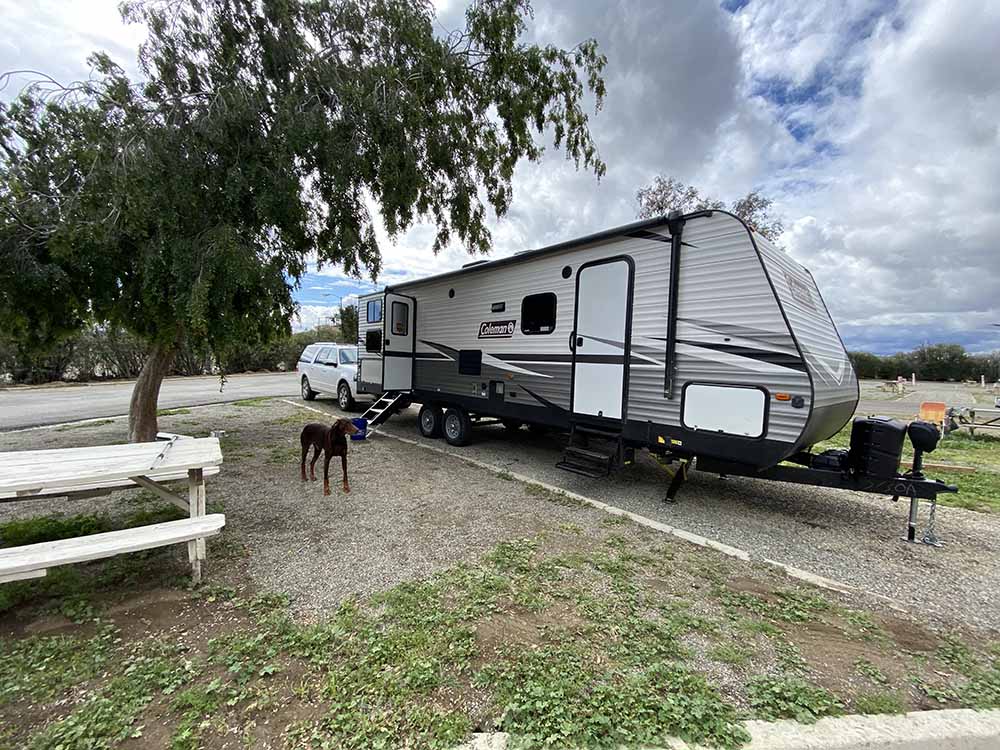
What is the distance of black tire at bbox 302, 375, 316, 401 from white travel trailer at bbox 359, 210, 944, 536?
7507 mm

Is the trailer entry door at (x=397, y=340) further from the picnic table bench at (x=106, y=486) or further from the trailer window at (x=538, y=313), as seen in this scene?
the picnic table bench at (x=106, y=486)

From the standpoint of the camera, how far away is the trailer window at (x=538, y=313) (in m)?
5.92

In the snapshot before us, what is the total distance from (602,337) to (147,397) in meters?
6.46

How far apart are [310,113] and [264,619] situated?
5080 millimetres

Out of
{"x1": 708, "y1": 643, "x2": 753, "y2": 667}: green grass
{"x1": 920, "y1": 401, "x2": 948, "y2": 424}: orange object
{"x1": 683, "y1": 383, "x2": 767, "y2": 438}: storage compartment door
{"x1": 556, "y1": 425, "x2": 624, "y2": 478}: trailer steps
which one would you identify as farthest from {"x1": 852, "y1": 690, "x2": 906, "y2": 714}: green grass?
{"x1": 920, "y1": 401, "x2": 948, "y2": 424}: orange object

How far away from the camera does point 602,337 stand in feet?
17.2

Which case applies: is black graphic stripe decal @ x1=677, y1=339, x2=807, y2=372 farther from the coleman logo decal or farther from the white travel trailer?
the coleman logo decal

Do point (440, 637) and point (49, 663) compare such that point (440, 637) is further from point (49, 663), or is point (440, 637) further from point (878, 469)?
point (878, 469)

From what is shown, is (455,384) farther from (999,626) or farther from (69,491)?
(999,626)

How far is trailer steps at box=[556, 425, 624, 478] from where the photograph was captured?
5113 mm

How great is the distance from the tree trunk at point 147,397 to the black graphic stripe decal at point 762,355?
705 centimetres

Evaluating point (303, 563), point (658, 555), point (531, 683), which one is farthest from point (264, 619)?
point (658, 555)

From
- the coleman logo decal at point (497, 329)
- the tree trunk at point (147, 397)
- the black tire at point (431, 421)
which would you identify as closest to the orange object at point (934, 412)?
the coleman logo decal at point (497, 329)

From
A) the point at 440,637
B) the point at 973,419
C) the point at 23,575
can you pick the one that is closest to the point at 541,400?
the point at 440,637
